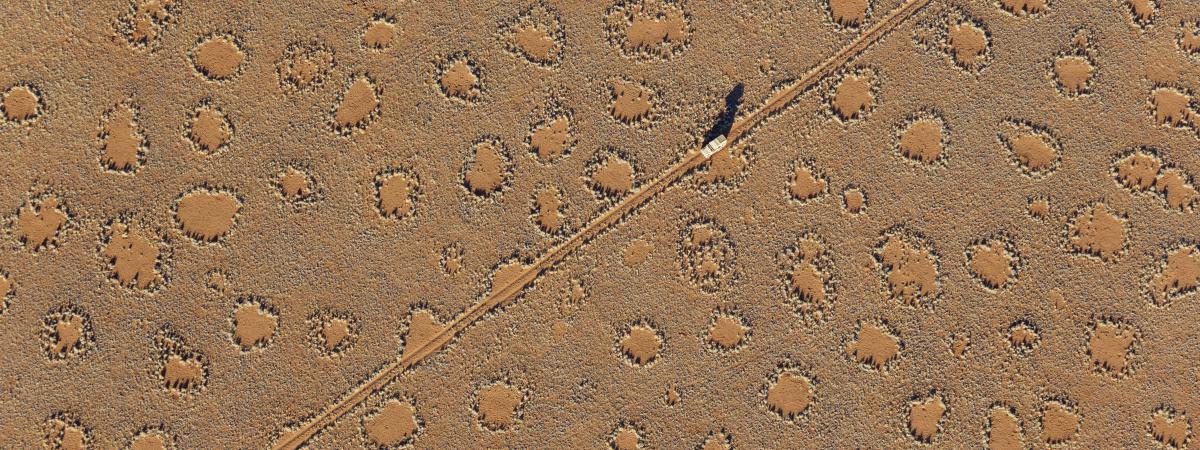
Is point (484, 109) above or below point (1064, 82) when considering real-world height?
above

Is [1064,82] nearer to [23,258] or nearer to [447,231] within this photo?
[447,231]

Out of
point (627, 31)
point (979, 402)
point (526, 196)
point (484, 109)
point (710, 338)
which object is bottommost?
point (979, 402)

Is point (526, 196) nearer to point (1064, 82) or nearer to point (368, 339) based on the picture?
point (368, 339)

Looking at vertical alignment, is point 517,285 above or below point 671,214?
below

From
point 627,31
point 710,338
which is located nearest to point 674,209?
point 710,338

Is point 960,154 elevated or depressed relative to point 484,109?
depressed

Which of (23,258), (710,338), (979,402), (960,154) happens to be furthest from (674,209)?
(23,258)
